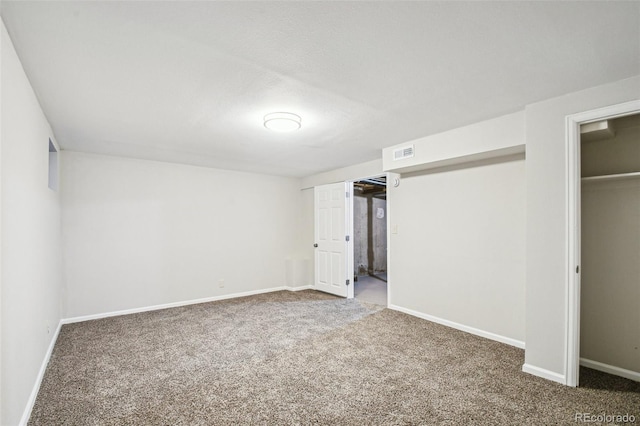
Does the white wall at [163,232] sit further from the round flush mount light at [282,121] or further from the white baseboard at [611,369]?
the white baseboard at [611,369]

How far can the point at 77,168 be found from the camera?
413cm

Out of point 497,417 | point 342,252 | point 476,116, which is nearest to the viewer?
point 497,417

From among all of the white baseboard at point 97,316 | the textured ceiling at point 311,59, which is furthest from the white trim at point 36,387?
the textured ceiling at point 311,59

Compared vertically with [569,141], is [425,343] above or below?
below

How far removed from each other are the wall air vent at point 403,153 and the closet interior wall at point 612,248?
163 cm

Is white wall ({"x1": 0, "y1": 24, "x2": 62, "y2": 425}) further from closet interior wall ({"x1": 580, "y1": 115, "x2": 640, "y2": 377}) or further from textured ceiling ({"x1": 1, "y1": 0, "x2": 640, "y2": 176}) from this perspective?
closet interior wall ({"x1": 580, "y1": 115, "x2": 640, "y2": 377})

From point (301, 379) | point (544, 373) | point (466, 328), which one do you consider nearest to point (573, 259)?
point (544, 373)

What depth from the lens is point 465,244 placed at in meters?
3.62

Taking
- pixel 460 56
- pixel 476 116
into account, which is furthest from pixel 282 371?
pixel 476 116

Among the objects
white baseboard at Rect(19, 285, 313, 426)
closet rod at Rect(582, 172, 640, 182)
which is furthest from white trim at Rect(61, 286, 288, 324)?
closet rod at Rect(582, 172, 640, 182)

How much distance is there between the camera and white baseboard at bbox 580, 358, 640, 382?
249 cm

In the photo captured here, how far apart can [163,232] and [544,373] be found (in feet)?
16.3

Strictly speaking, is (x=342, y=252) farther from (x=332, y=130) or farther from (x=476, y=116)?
(x=476, y=116)

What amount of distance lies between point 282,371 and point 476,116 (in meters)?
2.95
